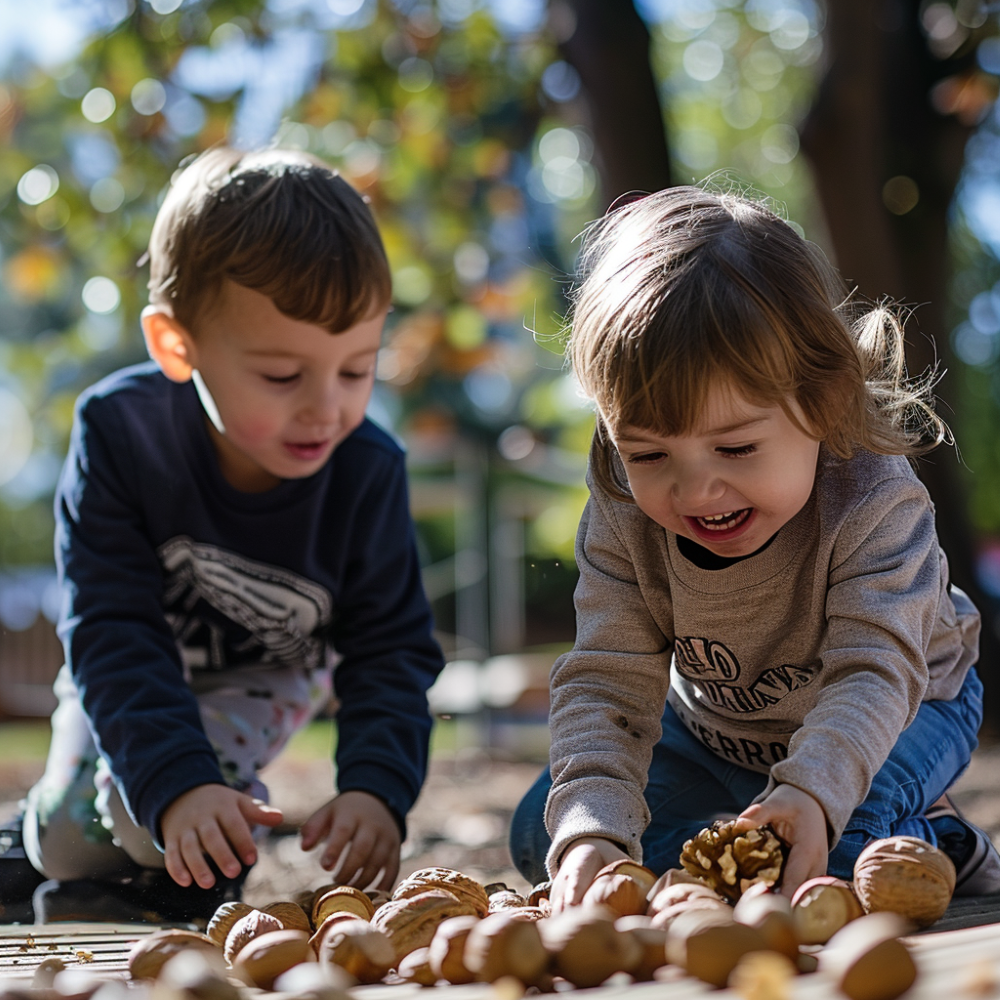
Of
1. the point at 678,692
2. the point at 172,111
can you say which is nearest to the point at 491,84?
the point at 172,111

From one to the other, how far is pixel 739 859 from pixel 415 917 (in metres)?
0.35

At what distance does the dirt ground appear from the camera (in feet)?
8.32

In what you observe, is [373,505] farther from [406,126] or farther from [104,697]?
[406,126]

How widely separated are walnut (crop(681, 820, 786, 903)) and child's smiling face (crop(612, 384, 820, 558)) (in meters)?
0.37

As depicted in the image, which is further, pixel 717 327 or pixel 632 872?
pixel 717 327

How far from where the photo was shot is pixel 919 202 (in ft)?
15.9

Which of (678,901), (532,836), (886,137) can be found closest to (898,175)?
(886,137)

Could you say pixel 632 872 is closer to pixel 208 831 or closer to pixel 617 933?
pixel 617 933

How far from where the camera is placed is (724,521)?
1.54 metres

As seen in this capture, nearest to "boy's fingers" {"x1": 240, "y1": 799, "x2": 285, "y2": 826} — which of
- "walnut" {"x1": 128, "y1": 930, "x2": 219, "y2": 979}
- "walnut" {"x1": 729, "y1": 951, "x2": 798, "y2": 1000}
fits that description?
"walnut" {"x1": 128, "y1": 930, "x2": 219, "y2": 979}

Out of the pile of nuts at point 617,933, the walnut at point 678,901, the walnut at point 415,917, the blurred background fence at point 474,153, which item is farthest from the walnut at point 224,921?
the blurred background fence at point 474,153

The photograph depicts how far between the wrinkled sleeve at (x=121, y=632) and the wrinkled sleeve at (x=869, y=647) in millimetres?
903

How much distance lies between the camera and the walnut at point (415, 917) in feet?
4.31

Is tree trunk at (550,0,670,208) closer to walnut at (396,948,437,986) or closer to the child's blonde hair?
the child's blonde hair
